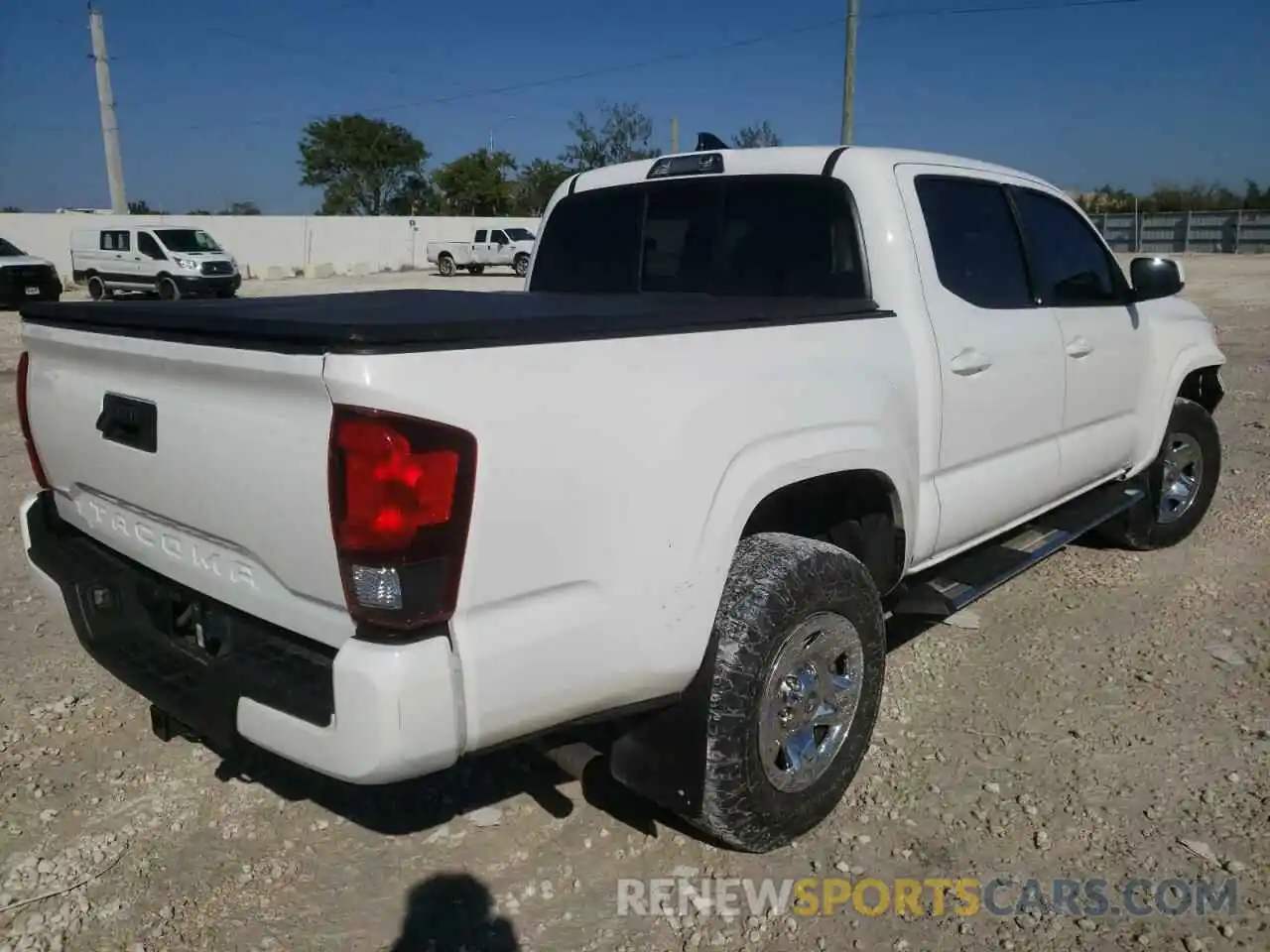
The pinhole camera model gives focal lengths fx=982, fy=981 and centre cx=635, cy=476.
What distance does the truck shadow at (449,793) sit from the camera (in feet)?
9.64

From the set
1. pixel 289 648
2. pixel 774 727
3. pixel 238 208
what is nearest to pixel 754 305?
pixel 774 727

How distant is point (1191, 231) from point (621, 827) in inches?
2043

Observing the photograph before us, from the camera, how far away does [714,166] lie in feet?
12.1

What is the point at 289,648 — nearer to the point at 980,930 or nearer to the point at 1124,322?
the point at 980,930

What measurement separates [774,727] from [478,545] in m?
1.13

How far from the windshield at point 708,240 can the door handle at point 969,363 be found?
0.39 m

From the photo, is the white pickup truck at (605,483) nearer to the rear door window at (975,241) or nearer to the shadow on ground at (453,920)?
the rear door window at (975,241)

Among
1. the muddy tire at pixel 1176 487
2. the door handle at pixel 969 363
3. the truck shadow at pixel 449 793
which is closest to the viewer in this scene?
the truck shadow at pixel 449 793

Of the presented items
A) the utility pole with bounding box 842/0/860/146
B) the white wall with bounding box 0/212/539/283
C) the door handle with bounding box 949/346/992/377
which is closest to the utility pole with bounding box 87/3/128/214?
the white wall with bounding box 0/212/539/283

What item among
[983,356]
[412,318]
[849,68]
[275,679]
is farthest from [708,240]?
[849,68]

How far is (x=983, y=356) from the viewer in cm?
339

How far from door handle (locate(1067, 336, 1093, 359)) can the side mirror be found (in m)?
0.45

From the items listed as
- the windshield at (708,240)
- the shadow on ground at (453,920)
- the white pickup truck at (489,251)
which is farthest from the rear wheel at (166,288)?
the shadow on ground at (453,920)

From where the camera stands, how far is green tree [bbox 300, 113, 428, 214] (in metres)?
66.5
